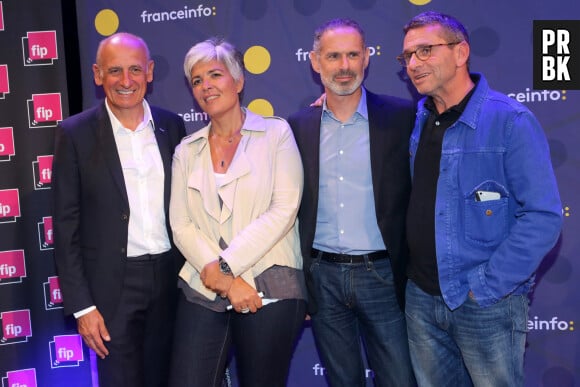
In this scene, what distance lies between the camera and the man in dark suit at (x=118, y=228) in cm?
257

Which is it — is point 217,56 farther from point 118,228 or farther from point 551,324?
point 551,324

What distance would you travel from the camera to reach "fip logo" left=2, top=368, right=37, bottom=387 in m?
3.69

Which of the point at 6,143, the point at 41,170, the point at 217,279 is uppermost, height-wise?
the point at 6,143

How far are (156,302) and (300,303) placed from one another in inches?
27.4

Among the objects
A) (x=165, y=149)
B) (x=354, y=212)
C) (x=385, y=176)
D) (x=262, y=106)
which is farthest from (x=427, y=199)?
(x=262, y=106)

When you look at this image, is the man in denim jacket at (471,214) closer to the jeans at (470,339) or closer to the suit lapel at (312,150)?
the jeans at (470,339)

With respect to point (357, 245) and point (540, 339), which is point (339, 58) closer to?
point (357, 245)

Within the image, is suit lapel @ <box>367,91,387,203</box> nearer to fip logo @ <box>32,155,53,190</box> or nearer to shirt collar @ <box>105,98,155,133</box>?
shirt collar @ <box>105,98,155,133</box>

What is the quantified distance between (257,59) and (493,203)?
196 centimetres

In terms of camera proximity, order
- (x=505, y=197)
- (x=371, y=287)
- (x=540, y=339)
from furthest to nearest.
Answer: (x=540, y=339) < (x=371, y=287) < (x=505, y=197)

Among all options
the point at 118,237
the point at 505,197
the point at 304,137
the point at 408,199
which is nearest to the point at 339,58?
the point at 304,137

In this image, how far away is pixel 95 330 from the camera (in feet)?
8.42

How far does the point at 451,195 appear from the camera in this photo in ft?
7.28

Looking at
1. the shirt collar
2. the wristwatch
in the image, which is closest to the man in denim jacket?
the wristwatch
